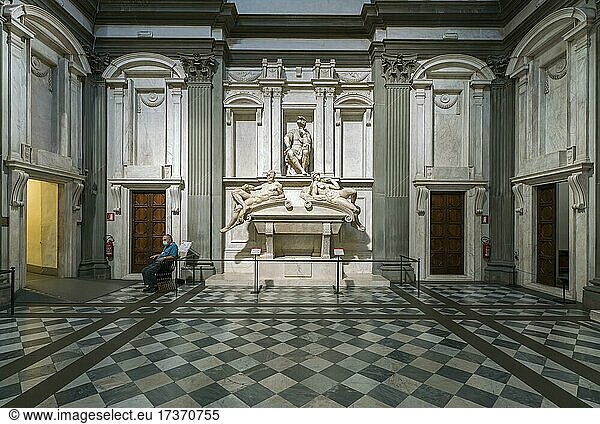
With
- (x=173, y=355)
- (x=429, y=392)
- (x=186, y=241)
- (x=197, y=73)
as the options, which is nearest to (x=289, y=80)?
(x=197, y=73)

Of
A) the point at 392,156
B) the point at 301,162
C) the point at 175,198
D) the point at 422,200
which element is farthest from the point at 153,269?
the point at 422,200

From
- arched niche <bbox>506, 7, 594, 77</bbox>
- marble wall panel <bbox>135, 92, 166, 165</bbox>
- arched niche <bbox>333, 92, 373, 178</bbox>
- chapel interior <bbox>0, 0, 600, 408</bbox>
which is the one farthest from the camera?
arched niche <bbox>333, 92, 373, 178</bbox>

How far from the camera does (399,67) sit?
34.8 ft

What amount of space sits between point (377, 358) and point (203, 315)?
337 cm

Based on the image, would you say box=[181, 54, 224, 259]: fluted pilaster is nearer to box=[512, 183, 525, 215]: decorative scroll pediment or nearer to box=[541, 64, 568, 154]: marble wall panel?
box=[512, 183, 525, 215]: decorative scroll pediment

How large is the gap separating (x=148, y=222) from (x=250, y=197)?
3.50 metres

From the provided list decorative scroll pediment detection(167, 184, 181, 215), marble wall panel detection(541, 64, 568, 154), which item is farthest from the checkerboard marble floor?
marble wall panel detection(541, 64, 568, 154)

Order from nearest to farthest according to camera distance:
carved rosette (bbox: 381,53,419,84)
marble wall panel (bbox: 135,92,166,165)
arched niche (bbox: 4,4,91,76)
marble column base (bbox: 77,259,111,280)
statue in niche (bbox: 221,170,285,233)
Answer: arched niche (bbox: 4,4,91,76) → statue in niche (bbox: 221,170,285,233) → marble column base (bbox: 77,259,111,280) → carved rosette (bbox: 381,53,419,84) → marble wall panel (bbox: 135,92,166,165)

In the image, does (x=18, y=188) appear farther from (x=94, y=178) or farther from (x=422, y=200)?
(x=422, y=200)

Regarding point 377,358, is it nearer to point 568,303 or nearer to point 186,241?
point 568,303

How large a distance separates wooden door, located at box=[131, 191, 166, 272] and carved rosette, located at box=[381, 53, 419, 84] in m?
7.75

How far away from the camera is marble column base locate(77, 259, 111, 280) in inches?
406

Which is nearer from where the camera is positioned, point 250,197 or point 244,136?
point 250,197

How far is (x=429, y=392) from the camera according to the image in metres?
3.62
